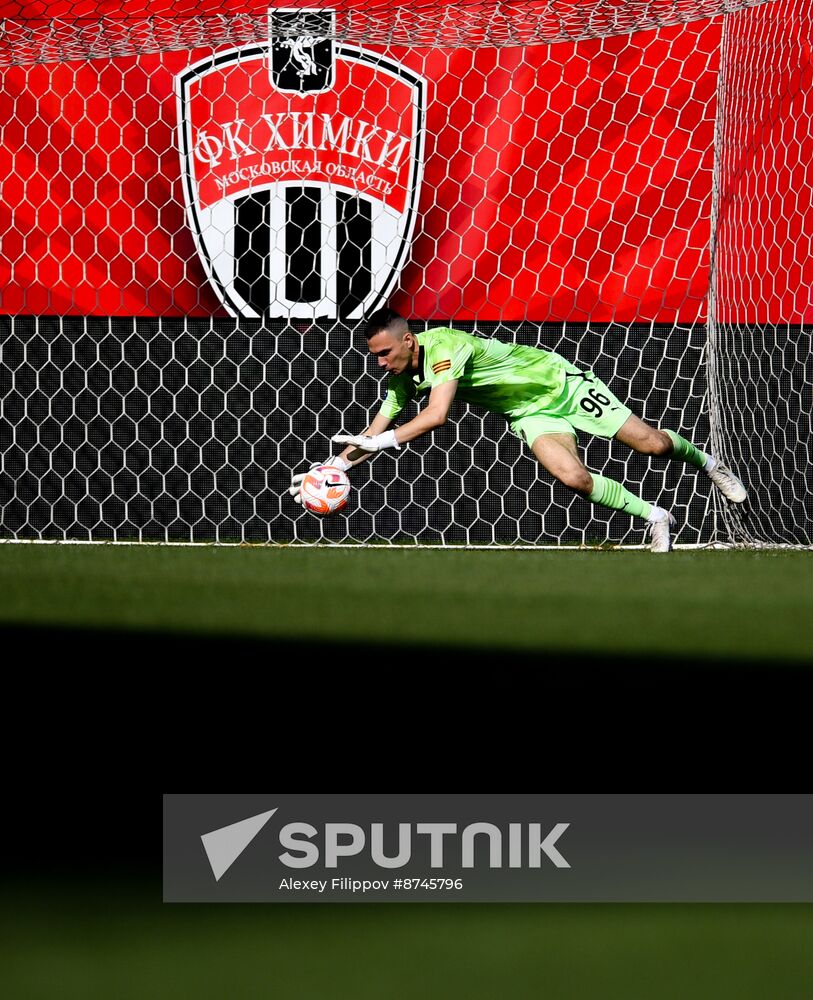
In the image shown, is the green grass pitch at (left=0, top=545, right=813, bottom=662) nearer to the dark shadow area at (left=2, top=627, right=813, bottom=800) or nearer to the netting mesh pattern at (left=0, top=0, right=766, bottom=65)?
the dark shadow area at (left=2, top=627, right=813, bottom=800)

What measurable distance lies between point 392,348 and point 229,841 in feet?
8.22

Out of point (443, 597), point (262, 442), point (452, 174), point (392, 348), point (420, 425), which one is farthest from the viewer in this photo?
point (262, 442)

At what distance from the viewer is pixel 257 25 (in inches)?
135

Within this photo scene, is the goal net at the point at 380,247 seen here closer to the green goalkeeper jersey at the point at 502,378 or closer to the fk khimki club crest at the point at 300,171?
the fk khimki club crest at the point at 300,171

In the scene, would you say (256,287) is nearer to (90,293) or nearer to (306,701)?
(90,293)

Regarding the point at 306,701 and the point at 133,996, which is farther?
the point at 306,701

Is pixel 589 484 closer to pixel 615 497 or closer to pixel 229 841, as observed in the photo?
pixel 615 497

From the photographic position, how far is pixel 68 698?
46.4 inches

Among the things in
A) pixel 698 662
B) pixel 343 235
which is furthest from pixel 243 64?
pixel 698 662

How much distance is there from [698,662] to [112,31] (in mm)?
2901

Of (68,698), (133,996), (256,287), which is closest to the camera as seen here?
(133,996)

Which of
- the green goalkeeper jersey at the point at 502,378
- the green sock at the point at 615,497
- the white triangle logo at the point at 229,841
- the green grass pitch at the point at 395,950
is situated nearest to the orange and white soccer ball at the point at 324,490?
the green goalkeeper jersey at the point at 502,378

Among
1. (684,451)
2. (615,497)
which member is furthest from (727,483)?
(615,497)

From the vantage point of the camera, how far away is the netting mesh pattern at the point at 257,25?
3.37 meters
